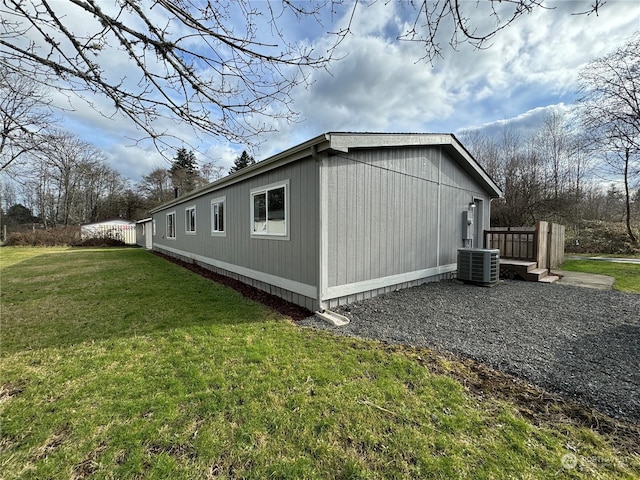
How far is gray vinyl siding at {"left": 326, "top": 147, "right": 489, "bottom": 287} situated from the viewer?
491cm

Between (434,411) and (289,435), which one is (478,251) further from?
(289,435)

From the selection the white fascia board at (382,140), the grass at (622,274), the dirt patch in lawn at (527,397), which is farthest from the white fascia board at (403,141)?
the grass at (622,274)

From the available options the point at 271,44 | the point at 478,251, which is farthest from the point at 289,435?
the point at 478,251

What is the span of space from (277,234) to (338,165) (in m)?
1.92

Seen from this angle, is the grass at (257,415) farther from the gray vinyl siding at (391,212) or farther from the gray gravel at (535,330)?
the gray vinyl siding at (391,212)

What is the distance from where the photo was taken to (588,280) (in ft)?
23.8

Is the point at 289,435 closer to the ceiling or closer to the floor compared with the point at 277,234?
closer to the floor

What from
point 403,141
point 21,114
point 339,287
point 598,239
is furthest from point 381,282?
point 598,239

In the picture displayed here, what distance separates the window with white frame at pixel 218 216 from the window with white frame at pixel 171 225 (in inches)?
235

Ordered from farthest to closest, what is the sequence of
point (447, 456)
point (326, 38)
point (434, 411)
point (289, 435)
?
point (326, 38)
point (434, 411)
point (289, 435)
point (447, 456)

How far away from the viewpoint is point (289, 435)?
1938 mm

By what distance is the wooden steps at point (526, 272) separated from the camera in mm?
7113

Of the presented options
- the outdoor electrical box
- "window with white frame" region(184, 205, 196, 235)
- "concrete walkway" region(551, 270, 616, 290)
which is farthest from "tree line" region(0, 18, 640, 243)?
"concrete walkway" region(551, 270, 616, 290)

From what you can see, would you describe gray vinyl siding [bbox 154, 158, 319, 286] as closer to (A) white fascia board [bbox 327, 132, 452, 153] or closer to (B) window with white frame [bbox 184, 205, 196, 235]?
(A) white fascia board [bbox 327, 132, 452, 153]
